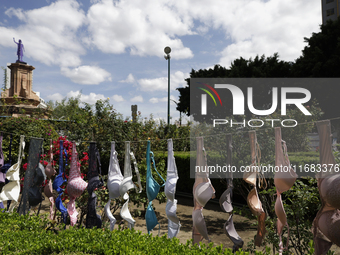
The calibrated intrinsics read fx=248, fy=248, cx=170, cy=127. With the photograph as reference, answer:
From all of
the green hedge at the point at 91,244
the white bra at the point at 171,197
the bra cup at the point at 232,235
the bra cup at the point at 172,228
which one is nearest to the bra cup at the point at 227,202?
the bra cup at the point at 232,235

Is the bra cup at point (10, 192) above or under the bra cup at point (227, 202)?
A: under

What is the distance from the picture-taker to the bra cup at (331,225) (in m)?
1.92

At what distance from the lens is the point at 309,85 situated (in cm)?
1717

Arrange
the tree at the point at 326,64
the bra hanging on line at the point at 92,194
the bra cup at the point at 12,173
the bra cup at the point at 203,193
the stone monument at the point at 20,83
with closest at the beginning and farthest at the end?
1. the bra cup at the point at 203,193
2. the bra hanging on line at the point at 92,194
3. the bra cup at the point at 12,173
4. the tree at the point at 326,64
5. the stone monument at the point at 20,83

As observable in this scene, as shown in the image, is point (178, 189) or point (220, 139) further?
point (178, 189)

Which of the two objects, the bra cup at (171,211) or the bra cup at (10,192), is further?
the bra cup at (10,192)

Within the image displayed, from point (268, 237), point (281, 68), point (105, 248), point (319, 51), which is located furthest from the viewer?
point (281, 68)

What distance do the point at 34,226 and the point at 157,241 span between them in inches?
79.2

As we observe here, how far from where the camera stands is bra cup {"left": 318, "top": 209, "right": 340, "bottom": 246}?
1.92 m

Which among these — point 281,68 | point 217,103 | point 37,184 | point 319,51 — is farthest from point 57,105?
point 37,184

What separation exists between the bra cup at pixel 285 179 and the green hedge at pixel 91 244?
737 mm

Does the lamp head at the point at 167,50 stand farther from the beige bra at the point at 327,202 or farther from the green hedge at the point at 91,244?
the beige bra at the point at 327,202

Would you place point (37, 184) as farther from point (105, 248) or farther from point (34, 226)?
point (105, 248)

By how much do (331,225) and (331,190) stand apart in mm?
282
